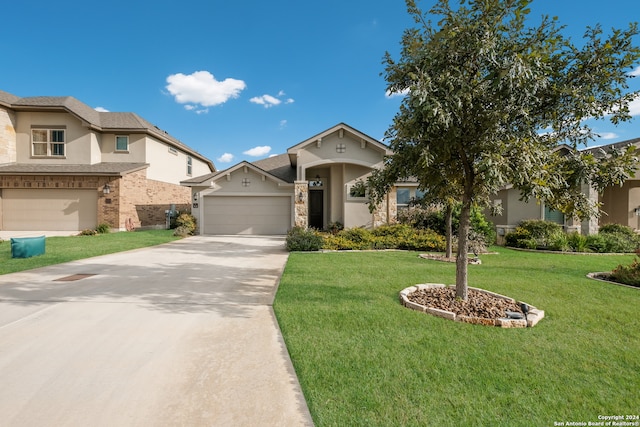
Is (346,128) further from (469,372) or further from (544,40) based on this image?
(469,372)

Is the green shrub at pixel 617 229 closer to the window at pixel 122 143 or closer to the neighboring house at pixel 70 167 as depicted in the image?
the neighboring house at pixel 70 167

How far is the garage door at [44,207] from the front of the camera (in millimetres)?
17234

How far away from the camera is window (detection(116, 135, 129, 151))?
757 inches

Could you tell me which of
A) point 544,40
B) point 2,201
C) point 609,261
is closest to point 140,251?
point 544,40

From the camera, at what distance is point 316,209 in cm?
1731

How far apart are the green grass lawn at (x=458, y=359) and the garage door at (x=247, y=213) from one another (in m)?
11.3

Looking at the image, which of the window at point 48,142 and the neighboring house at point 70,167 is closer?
the neighboring house at point 70,167

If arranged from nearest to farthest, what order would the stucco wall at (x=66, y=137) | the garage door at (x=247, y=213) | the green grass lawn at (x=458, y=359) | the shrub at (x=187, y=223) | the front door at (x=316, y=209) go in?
the green grass lawn at (x=458, y=359), the shrub at (x=187, y=223), the garage door at (x=247, y=213), the front door at (x=316, y=209), the stucco wall at (x=66, y=137)

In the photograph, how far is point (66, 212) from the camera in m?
17.3

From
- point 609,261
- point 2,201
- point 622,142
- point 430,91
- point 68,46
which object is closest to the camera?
point 430,91

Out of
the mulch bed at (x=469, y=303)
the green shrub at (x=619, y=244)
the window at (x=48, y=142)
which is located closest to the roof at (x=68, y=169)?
the window at (x=48, y=142)

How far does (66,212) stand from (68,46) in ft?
29.8

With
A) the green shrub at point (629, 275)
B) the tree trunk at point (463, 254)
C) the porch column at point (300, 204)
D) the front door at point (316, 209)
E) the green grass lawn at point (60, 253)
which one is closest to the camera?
the tree trunk at point (463, 254)

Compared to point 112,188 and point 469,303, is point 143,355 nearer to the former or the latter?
point 469,303
